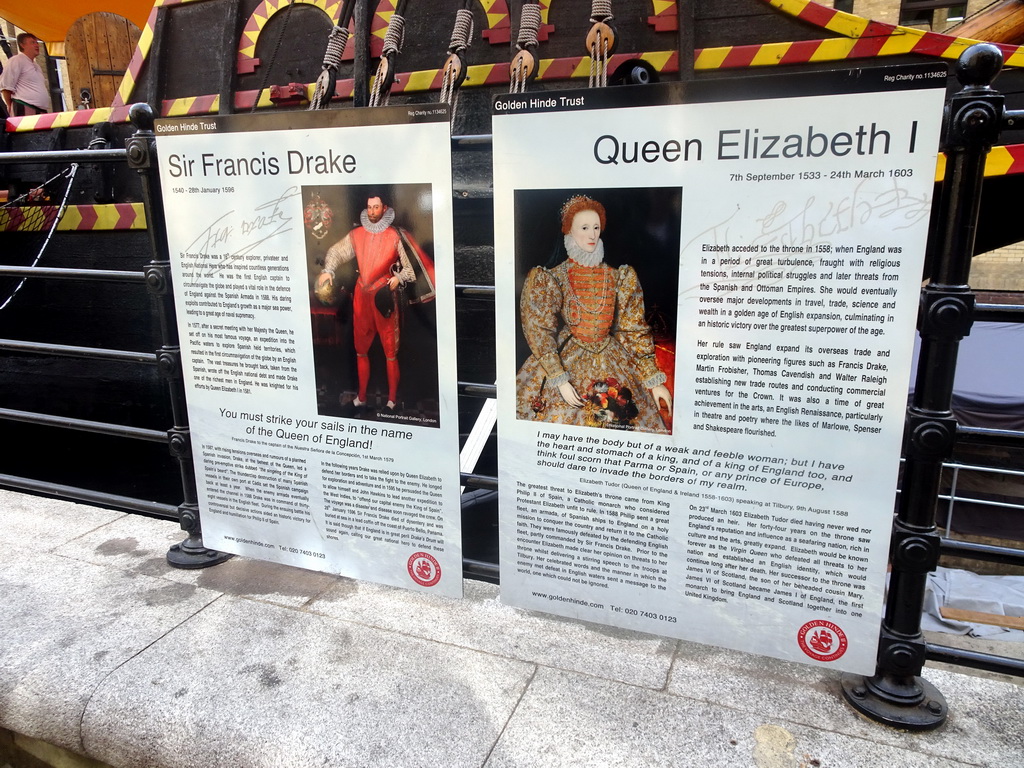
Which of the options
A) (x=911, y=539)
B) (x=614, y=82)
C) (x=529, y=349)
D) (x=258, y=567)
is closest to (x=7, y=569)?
(x=258, y=567)

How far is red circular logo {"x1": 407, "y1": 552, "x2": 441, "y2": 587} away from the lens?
1.88 metres

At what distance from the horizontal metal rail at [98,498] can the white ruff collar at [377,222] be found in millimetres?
1193

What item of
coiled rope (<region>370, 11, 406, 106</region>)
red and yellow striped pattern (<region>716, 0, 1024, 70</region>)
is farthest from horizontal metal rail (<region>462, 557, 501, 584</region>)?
red and yellow striped pattern (<region>716, 0, 1024, 70</region>)

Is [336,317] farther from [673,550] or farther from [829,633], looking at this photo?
[829,633]

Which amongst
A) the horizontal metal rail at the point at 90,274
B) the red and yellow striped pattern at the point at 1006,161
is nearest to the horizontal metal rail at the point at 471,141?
the horizontal metal rail at the point at 90,274

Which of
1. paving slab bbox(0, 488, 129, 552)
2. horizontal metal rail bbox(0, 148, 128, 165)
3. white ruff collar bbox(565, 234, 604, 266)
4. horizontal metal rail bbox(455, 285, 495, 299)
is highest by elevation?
horizontal metal rail bbox(0, 148, 128, 165)

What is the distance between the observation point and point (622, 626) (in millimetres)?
1702

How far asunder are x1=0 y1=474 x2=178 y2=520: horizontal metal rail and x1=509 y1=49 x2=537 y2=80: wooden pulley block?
119 inches

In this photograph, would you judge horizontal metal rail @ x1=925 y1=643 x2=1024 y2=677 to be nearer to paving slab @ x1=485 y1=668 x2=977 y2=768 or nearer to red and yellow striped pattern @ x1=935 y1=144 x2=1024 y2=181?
paving slab @ x1=485 y1=668 x2=977 y2=768

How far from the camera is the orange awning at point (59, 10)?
838cm

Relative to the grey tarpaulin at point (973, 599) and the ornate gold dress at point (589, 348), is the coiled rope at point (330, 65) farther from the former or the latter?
the grey tarpaulin at point (973, 599)

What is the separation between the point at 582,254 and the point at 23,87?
→ 8943 mm

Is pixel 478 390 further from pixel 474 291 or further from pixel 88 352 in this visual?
pixel 88 352

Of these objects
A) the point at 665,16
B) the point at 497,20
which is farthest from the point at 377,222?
the point at 497,20
